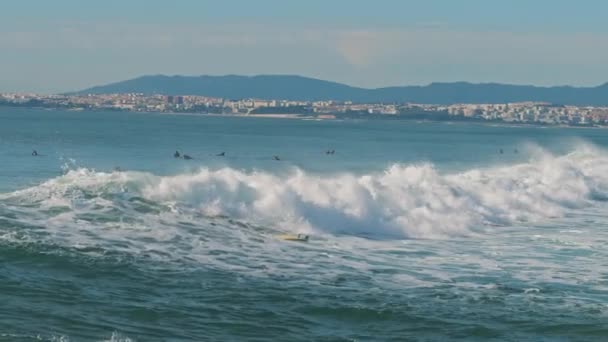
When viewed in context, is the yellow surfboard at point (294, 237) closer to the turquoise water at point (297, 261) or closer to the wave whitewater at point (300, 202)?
the turquoise water at point (297, 261)

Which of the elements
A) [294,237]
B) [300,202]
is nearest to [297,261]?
[294,237]

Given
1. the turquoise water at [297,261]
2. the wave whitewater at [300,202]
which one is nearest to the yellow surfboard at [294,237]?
the turquoise water at [297,261]

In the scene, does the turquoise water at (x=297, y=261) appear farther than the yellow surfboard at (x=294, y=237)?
No

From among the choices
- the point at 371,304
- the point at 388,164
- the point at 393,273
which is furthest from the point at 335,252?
the point at 388,164

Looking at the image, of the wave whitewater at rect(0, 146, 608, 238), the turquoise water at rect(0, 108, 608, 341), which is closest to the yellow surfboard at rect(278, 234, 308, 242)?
the turquoise water at rect(0, 108, 608, 341)

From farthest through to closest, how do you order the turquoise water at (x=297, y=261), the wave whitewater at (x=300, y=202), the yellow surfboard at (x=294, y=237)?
the wave whitewater at (x=300, y=202), the yellow surfboard at (x=294, y=237), the turquoise water at (x=297, y=261)

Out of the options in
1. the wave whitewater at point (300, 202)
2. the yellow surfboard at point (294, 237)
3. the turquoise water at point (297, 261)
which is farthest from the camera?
the wave whitewater at point (300, 202)

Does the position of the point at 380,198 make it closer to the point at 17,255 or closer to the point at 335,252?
the point at 335,252
